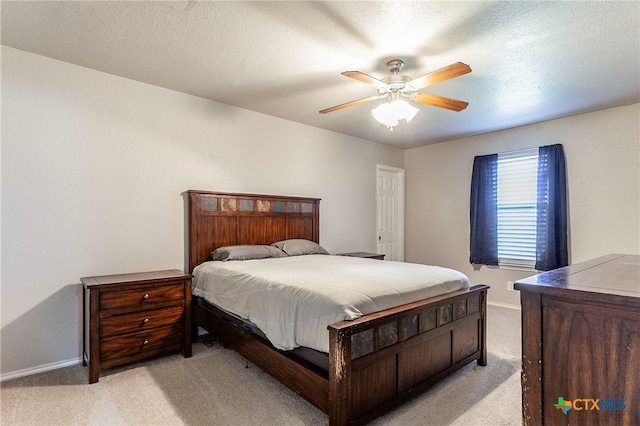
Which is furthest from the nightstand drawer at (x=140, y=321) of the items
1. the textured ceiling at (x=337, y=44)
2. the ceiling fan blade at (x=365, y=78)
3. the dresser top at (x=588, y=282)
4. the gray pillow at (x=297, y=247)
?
the dresser top at (x=588, y=282)

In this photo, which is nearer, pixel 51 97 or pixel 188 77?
pixel 51 97

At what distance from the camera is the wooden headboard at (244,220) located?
3.38m

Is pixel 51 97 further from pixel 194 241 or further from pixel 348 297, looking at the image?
pixel 348 297

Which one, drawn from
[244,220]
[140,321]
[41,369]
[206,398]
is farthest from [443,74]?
[41,369]

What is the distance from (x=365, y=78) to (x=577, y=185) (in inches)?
130

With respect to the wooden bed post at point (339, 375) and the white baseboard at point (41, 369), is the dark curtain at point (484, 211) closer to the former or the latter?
the wooden bed post at point (339, 375)

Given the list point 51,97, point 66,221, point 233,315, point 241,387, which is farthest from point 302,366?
point 51,97

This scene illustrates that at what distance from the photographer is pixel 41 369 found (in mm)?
2600

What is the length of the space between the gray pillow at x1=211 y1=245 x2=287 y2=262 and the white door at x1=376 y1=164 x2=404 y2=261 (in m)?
2.41

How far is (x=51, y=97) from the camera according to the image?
2.68 m

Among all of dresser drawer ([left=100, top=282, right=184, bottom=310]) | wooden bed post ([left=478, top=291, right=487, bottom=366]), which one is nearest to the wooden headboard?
dresser drawer ([left=100, top=282, right=184, bottom=310])

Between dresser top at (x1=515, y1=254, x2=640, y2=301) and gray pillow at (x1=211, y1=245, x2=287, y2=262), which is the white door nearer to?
gray pillow at (x1=211, y1=245, x2=287, y2=262)

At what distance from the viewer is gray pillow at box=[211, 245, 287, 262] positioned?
3.30 metres

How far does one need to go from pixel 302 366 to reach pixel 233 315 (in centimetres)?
88
